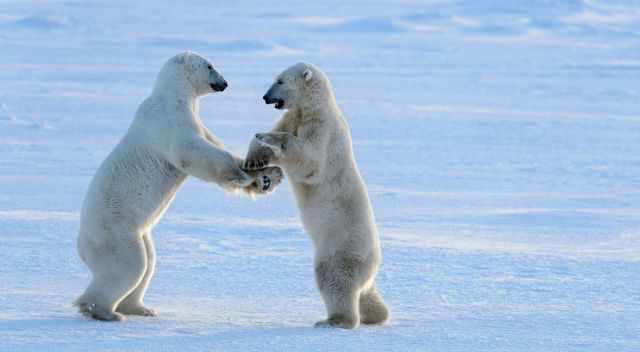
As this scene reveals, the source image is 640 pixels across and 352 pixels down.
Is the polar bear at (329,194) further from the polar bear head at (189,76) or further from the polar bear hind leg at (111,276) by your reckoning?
the polar bear hind leg at (111,276)

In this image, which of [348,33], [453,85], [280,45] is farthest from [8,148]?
[348,33]

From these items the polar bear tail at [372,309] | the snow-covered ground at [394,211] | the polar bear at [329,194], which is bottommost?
the snow-covered ground at [394,211]

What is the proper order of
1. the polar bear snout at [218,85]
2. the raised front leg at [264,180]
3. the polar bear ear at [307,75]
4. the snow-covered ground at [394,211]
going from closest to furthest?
the snow-covered ground at [394,211]
the raised front leg at [264,180]
the polar bear ear at [307,75]
the polar bear snout at [218,85]

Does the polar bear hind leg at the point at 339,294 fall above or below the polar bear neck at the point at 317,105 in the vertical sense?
below

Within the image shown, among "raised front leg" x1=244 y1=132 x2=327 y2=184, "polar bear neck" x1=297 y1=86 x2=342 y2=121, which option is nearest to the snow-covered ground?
"raised front leg" x1=244 y1=132 x2=327 y2=184

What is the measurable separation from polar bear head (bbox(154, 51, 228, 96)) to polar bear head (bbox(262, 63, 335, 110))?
32 cm

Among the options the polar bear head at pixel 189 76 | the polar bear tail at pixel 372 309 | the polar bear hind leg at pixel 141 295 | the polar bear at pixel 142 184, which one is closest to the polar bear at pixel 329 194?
the polar bear tail at pixel 372 309

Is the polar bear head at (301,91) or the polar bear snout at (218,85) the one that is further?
the polar bear snout at (218,85)

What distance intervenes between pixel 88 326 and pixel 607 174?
718cm

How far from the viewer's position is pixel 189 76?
18.2 ft

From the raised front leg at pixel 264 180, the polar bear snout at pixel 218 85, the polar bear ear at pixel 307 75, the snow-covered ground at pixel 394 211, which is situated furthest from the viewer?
the polar bear snout at pixel 218 85

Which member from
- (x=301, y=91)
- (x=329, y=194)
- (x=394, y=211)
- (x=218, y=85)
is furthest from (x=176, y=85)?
(x=394, y=211)

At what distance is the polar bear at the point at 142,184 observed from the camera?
512cm

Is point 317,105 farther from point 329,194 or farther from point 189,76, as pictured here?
point 189,76
